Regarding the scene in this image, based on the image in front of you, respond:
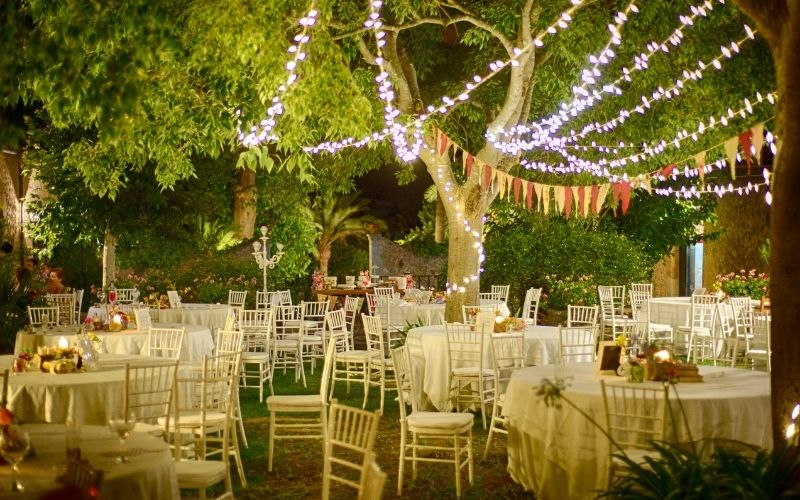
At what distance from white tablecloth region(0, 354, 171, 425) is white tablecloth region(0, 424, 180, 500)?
Result: 166cm

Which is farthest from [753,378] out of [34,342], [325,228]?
[325,228]

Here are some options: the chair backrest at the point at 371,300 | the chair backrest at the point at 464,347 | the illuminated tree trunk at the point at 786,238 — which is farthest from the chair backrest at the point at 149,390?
the chair backrest at the point at 371,300

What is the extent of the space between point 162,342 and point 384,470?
9.02 ft

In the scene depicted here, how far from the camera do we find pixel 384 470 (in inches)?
297

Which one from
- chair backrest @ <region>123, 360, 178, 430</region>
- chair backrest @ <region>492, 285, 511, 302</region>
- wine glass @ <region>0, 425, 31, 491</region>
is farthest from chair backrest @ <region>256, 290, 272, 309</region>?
wine glass @ <region>0, 425, 31, 491</region>

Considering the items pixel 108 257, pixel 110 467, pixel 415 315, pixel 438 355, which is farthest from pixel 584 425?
pixel 108 257

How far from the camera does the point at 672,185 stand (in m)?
21.4

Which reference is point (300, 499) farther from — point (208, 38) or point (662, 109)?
point (662, 109)

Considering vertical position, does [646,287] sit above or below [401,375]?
above

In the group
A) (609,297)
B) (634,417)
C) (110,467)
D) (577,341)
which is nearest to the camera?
(110,467)

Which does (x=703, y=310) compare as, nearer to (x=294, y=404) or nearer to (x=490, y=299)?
(x=490, y=299)

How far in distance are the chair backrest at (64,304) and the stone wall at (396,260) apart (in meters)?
10.4

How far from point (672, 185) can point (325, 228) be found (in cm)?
790

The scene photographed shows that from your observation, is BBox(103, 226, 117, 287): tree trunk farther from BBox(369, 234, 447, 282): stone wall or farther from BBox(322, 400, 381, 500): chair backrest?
BBox(322, 400, 381, 500): chair backrest
